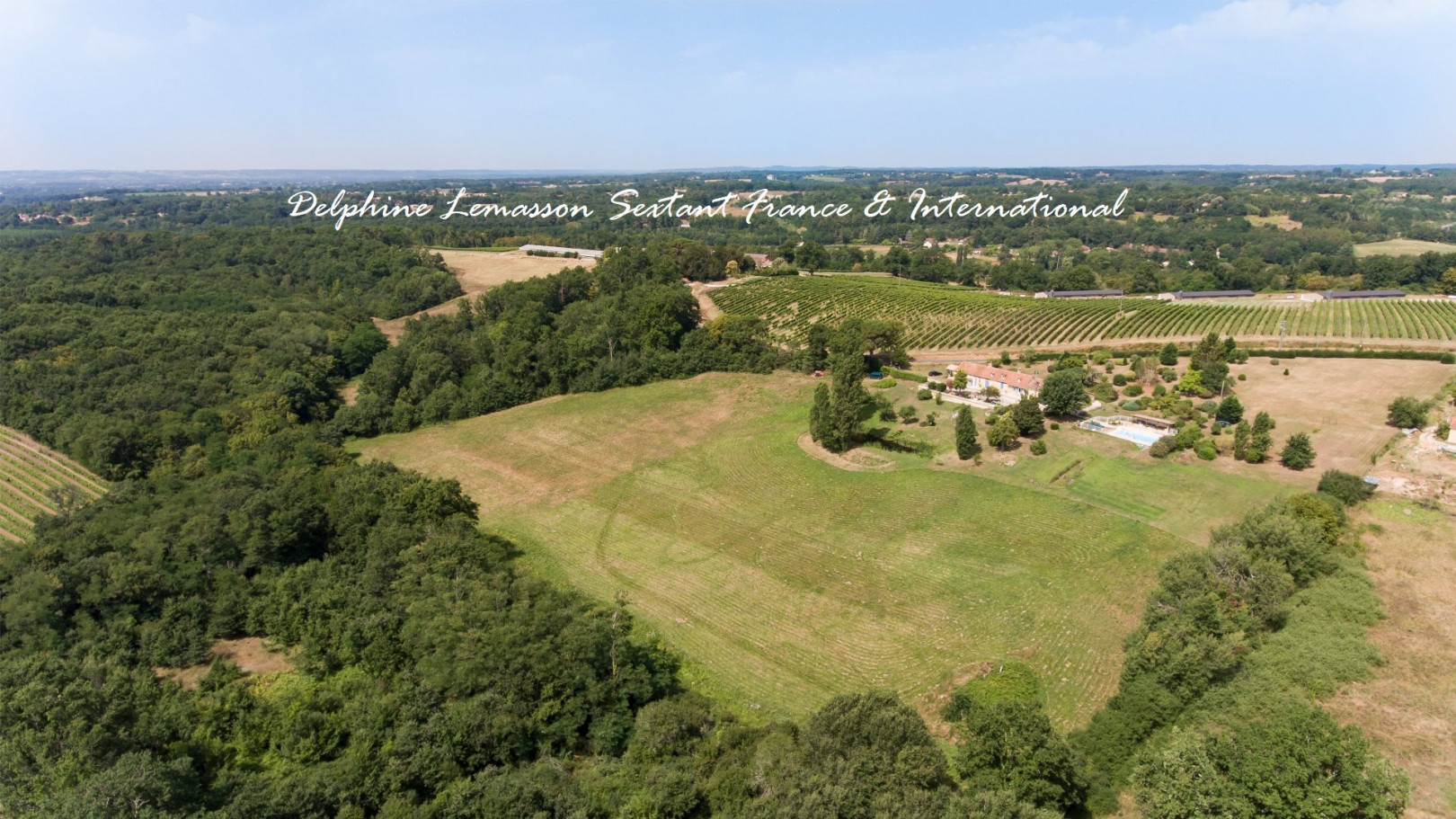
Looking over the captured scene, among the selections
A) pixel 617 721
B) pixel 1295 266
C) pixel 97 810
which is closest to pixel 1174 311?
pixel 1295 266

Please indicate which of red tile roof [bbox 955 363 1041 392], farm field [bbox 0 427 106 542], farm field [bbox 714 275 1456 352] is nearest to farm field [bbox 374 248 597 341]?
farm field [bbox 714 275 1456 352]

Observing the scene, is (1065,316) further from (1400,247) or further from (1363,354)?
(1400,247)

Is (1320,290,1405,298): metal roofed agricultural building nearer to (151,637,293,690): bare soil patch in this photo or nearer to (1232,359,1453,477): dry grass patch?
(1232,359,1453,477): dry grass patch

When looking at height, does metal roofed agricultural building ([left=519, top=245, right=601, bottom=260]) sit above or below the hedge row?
above

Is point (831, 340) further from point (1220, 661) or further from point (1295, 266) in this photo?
point (1295, 266)

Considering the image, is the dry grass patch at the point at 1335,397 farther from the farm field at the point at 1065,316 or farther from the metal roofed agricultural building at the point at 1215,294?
the metal roofed agricultural building at the point at 1215,294

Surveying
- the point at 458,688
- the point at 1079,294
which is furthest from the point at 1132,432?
the point at 1079,294

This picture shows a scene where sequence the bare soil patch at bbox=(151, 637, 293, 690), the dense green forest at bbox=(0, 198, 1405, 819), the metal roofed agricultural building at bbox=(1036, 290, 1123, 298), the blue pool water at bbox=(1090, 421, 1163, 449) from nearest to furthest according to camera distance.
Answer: the dense green forest at bbox=(0, 198, 1405, 819), the bare soil patch at bbox=(151, 637, 293, 690), the blue pool water at bbox=(1090, 421, 1163, 449), the metal roofed agricultural building at bbox=(1036, 290, 1123, 298)

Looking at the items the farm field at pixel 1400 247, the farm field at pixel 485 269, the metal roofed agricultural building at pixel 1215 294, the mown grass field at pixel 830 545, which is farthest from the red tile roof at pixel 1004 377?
the farm field at pixel 1400 247
